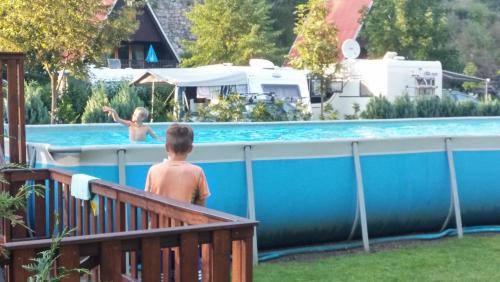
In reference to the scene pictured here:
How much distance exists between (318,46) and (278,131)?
9501mm

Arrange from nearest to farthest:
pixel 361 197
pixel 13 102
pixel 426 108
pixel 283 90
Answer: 1. pixel 13 102
2. pixel 361 197
3. pixel 426 108
4. pixel 283 90

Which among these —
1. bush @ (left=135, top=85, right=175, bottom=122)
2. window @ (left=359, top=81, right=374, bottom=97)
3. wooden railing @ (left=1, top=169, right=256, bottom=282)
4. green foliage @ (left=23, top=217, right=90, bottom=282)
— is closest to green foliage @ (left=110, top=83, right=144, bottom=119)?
bush @ (left=135, top=85, right=175, bottom=122)

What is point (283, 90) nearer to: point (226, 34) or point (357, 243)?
point (226, 34)

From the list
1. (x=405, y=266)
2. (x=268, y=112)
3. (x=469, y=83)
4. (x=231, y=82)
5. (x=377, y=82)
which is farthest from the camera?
(x=469, y=83)

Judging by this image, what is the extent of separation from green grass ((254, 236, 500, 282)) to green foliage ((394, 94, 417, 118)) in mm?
13733

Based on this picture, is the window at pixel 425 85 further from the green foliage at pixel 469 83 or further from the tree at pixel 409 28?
the green foliage at pixel 469 83

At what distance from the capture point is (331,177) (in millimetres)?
8578

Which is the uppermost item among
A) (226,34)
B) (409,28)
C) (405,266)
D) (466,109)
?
(409,28)

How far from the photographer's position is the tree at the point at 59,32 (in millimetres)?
16375

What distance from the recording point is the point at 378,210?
887 cm

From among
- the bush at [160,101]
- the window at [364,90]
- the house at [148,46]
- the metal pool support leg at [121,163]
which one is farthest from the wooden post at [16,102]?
the house at [148,46]

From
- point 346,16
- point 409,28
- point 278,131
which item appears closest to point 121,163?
point 278,131

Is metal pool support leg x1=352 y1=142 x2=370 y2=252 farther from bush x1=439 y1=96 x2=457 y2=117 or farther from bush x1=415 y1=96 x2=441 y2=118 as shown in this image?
bush x1=439 y1=96 x2=457 y2=117

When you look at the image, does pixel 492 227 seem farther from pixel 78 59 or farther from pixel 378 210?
pixel 78 59
